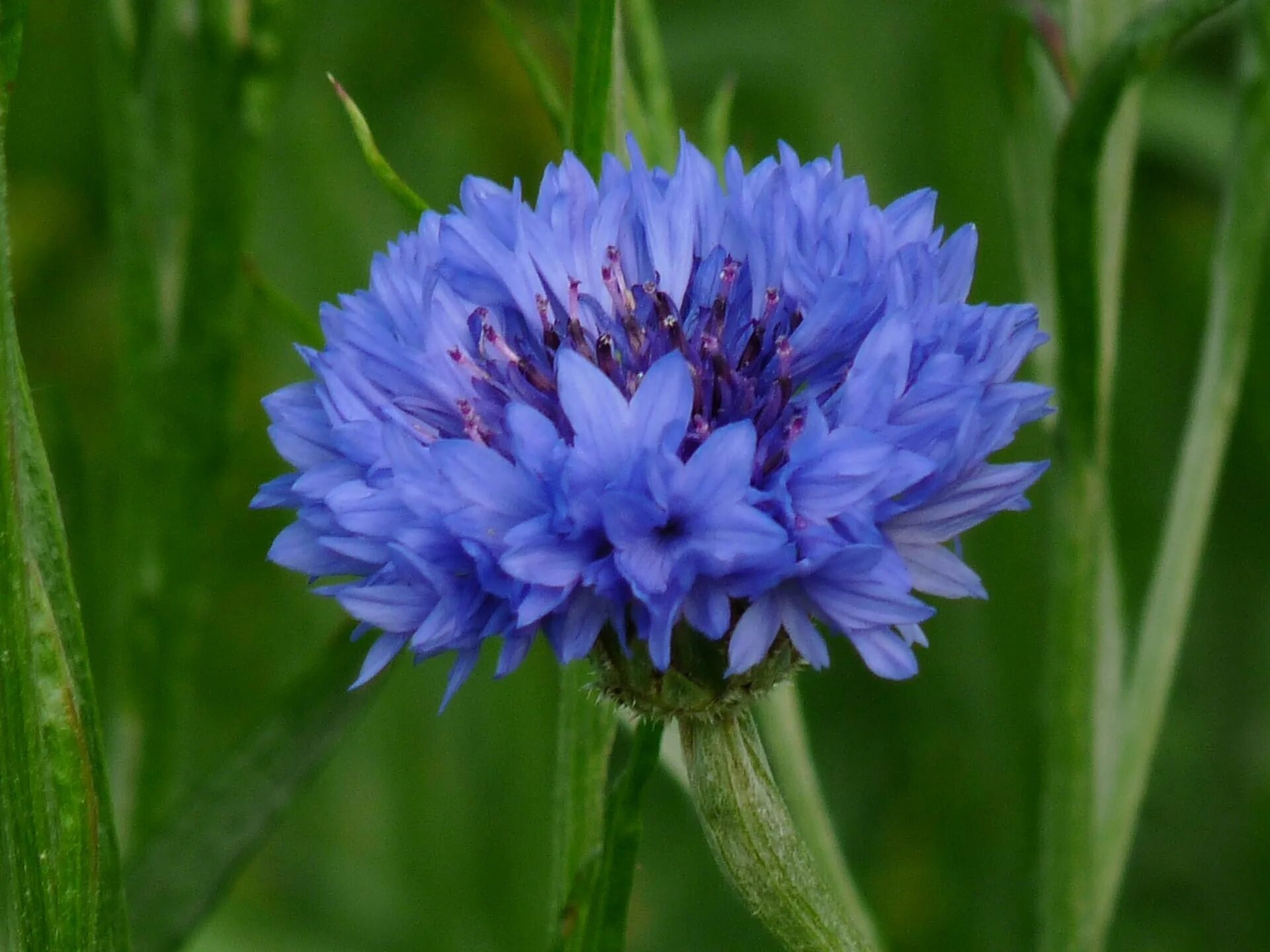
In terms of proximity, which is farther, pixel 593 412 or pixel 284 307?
pixel 284 307

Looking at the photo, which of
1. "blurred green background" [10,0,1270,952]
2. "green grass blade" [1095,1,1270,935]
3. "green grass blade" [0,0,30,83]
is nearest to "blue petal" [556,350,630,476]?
"green grass blade" [0,0,30,83]

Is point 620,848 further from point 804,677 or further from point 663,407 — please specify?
point 804,677

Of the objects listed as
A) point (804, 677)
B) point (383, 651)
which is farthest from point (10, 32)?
point (804, 677)

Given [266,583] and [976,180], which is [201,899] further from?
[976,180]

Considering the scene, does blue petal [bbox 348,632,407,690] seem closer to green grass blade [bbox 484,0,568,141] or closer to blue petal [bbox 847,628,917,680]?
blue petal [bbox 847,628,917,680]

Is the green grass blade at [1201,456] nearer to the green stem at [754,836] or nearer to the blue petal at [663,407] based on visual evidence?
the green stem at [754,836]

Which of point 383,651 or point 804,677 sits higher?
point 804,677
